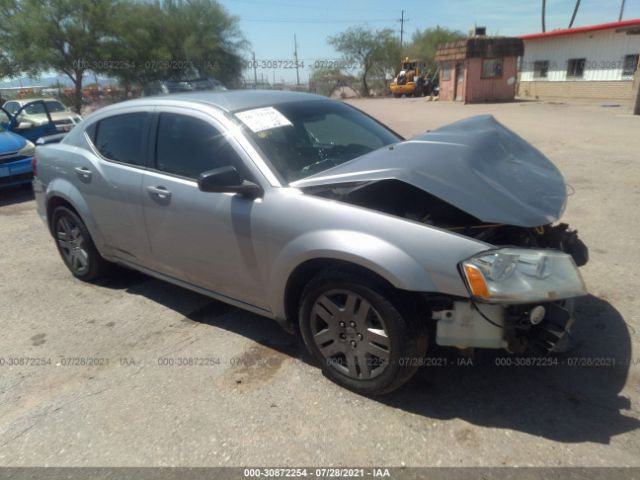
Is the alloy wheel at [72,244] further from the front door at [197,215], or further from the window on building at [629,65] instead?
the window on building at [629,65]

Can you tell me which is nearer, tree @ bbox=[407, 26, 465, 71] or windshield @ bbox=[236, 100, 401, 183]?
→ windshield @ bbox=[236, 100, 401, 183]

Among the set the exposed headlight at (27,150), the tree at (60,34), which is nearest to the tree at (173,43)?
the tree at (60,34)

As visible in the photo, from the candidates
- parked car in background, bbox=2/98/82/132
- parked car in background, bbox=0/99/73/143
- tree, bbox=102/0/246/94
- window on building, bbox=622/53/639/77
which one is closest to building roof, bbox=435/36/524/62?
window on building, bbox=622/53/639/77

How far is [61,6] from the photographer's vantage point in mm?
23422

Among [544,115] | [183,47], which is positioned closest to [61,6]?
[183,47]

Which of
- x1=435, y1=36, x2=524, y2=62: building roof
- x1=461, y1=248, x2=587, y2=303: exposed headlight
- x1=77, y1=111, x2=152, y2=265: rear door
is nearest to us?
x1=461, y1=248, x2=587, y2=303: exposed headlight

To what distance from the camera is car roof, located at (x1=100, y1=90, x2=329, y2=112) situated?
3.35 meters

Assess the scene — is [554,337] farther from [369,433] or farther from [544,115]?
[544,115]

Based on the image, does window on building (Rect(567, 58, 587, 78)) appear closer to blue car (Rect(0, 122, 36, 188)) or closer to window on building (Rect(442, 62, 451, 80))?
window on building (Rect(442, 62, 451, 80))

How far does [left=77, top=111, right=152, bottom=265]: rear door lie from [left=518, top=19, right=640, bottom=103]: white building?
26579 millimetres

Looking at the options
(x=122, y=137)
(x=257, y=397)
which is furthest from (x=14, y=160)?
(x=257, y=397)

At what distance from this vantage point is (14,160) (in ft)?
26.3

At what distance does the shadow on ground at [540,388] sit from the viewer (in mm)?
2479

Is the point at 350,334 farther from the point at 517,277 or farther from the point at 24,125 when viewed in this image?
the point at 24,125
